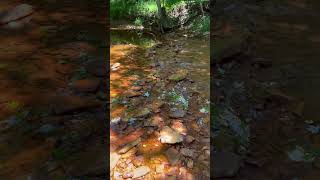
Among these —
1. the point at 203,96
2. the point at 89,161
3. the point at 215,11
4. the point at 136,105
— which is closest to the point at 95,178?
the point at 89,161

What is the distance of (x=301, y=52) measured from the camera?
279 inches

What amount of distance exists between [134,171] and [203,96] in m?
1.93

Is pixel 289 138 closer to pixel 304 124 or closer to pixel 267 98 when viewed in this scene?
pixel 304 124

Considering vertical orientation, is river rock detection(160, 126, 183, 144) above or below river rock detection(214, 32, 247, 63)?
below

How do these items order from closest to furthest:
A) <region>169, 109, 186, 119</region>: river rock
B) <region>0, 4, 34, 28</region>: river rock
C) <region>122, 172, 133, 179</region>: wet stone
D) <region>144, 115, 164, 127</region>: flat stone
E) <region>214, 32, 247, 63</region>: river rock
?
<region>122, 172, 133, 179</region>: wet stone
<region>144, 115, 164, 127</region>: flat stone
<region>169, 109, 186, 119</region>: river rock
<region>214, 32, 247, 63</region>: river rock
<region>0, 4, 34, 28</region>: river rock

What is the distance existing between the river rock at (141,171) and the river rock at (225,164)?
757mm

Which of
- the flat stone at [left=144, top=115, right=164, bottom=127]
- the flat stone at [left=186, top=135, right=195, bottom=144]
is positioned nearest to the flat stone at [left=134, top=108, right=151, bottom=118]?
the flat stone at [left=144, top=115, right=164, bottom=127]

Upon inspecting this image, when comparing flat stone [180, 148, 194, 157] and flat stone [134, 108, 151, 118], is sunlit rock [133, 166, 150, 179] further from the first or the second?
flat stone [134, 108, 151, 118]

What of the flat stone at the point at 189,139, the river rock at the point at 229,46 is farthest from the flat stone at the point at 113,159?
the river rock at the point at 229,46

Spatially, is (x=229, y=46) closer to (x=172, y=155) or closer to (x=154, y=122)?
(x=154, y=122)

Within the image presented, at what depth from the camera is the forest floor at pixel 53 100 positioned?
4363 millimetres

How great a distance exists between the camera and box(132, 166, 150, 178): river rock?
13.6 ft

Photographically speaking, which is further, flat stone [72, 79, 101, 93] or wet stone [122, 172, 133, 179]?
flat stone [72, 79, 101, 93]

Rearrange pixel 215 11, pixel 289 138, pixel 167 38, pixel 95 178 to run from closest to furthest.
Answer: pixel 95 178
pixel 289 138
pixel 167 38
pixel 215 11
